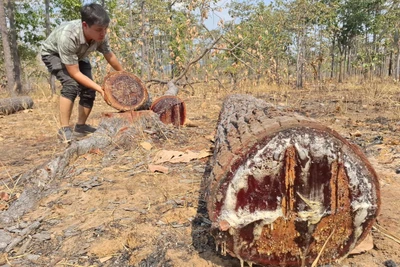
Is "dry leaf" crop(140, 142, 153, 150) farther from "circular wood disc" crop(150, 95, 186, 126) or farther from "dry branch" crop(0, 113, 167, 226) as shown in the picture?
"circular wood disc" crop(150, 95, 186, 126)

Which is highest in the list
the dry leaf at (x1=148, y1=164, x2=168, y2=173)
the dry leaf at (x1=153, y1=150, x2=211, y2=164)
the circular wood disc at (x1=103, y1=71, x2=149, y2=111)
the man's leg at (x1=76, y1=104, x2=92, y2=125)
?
the circular wood disc at (x1=103, y1=71, x2=149, y2=111)

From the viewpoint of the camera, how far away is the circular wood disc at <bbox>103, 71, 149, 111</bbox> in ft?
11.1

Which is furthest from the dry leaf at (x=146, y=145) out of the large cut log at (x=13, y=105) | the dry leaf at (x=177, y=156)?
the large cut log at (x=13, y=105)

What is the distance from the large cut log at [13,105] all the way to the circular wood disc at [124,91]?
4237mm

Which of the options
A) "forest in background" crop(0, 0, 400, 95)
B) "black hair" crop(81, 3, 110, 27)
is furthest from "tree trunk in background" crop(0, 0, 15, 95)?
"black hair" crop(81, 3, 110, 27)

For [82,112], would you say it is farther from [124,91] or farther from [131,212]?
[131,212]

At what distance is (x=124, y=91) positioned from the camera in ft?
11.3

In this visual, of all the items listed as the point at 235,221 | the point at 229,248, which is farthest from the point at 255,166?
the point at 229,248

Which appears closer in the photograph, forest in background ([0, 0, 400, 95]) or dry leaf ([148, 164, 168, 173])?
dry leaf ([148, 164, 168, 173])

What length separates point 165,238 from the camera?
5.23 ft

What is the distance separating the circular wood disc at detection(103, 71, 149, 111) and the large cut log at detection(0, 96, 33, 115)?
4.24m

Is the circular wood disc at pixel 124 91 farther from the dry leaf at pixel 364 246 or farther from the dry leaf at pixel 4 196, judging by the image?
the dry leaf at pixel 364 246

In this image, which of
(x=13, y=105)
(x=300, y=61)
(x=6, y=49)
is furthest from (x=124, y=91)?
(x=300, y=61)

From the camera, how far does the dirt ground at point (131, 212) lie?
1472mm
